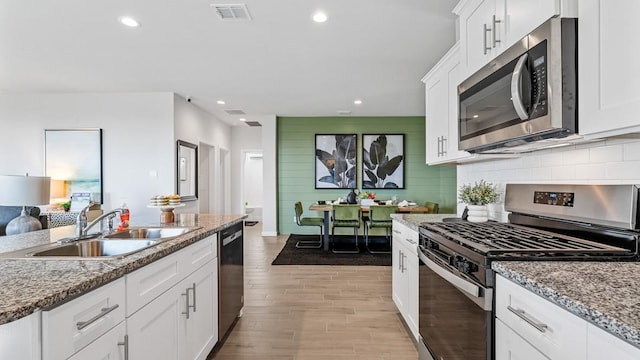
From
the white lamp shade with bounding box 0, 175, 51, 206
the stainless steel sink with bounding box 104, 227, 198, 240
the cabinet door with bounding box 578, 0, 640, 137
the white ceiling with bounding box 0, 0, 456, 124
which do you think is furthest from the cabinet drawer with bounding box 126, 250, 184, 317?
the white lamp shade with bounding box 0, 175, 51, 206

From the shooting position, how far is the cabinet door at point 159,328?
1331mm

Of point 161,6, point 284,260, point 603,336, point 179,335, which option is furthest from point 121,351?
point 284,260

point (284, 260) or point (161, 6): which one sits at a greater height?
point (161, 6)

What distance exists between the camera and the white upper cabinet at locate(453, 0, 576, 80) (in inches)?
54.5

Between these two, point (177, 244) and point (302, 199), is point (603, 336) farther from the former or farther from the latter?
point (302, 199)

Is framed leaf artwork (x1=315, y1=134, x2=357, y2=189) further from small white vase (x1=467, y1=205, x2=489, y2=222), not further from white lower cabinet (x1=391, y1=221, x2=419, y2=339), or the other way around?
small white vase (x1=467, y1=205, x2=489, y2=222)

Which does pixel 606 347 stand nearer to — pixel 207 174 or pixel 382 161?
pixel 382 161

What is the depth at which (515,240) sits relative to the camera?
1513mm

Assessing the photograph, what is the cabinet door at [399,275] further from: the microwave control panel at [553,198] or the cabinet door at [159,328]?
the cabinet door at [159,328]

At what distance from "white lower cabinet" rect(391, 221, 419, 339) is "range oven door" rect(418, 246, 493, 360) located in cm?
21

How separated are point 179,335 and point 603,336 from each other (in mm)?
1712

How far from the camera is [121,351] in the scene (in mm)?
1229

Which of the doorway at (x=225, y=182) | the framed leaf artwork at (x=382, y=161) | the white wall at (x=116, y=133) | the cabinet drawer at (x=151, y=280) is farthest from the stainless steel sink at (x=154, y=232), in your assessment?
the doorway at (x=225, y=182)

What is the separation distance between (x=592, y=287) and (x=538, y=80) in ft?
2.82
